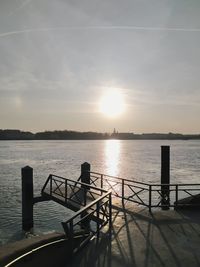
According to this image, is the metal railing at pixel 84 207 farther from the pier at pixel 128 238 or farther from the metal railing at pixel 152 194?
the metal railing at pixel 152 194

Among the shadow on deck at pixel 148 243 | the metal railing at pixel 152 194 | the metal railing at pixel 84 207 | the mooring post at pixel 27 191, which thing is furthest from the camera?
the mooring post at pixel 27 191

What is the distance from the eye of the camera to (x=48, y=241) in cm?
870

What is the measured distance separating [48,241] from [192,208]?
7.03 m

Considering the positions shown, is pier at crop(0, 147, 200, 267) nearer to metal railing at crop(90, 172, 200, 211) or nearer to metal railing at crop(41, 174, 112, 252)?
metal railing at crop(41, 174, 112, 252)

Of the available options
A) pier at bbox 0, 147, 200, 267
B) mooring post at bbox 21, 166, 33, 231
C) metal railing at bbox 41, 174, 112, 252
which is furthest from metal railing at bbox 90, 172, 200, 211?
mooring post at bbox 21, 166, 33, 231

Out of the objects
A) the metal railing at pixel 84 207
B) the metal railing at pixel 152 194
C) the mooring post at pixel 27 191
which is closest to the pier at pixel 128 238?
the metal railing at pixel 84 207

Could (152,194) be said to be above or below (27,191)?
below

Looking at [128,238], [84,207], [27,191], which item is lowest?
[27,191]

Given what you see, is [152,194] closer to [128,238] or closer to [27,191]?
[27,191]

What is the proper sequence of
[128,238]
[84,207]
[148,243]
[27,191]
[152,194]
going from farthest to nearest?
[152,194], [27,191], [128,238], [148,243], [84,207]

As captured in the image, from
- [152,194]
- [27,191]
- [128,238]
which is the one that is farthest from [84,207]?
[152,194]

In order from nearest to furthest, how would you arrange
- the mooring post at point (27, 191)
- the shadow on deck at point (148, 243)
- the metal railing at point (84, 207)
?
1. the shadow on deck at point (148, 243)
2. the metal railing at point (84, 207)
3. the mooring post at point (27, 191)

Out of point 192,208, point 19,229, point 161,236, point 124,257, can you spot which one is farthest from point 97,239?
point 19,229

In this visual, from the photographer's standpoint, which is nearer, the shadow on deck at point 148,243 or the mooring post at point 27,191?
the shadow on deck at point 148,243
